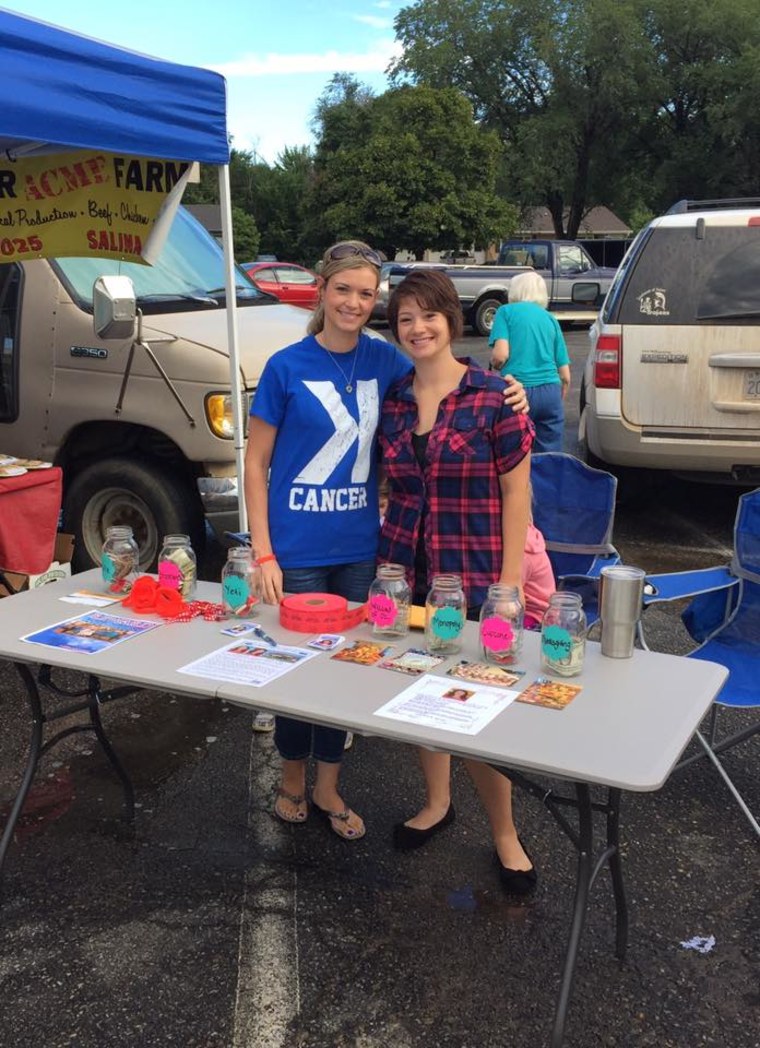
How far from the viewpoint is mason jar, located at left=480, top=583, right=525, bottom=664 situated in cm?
245

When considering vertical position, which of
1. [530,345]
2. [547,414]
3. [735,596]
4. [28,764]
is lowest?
[28,764]

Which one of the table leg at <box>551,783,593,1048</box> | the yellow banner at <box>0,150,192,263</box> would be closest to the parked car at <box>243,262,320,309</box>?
the yellow banner at <box>0,150,192,263</box>

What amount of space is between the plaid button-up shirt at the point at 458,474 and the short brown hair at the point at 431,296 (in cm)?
16

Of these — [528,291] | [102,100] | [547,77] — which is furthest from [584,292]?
[547,77]

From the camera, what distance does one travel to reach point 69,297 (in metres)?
5.22

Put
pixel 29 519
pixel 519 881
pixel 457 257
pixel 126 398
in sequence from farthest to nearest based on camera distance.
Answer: pixel 457 257, pixel 126 398, pixel 29 519, pixel 519 881

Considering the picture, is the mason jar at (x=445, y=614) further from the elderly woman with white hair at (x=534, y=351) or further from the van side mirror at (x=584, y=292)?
the van side mirror at (x=584, y=292)

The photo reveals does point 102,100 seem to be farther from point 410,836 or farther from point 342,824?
point 410,836

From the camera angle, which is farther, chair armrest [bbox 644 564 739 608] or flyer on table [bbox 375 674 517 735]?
chair armrest [bbox 644 564 739 608]

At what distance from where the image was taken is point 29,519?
15.2ft

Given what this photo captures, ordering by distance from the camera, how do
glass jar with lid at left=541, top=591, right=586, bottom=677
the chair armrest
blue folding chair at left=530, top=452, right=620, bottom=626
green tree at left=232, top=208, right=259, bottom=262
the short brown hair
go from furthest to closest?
1. green tree at left=232, top=208, right=259, bottom=262
2. blue folding chair at left=530, top=452, right=620, bottom=626
3. the chair armrest
4. the short brown hair
5. glass jar with lid at left=541, top=591, right=586, bottom=677

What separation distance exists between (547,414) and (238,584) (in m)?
4.32

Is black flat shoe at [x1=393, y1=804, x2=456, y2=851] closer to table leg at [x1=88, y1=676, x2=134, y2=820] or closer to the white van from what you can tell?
table leg at [x1=88, y1=676, x2=134, y2=820]

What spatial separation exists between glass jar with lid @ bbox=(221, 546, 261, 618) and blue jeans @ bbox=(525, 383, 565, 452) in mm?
4035
